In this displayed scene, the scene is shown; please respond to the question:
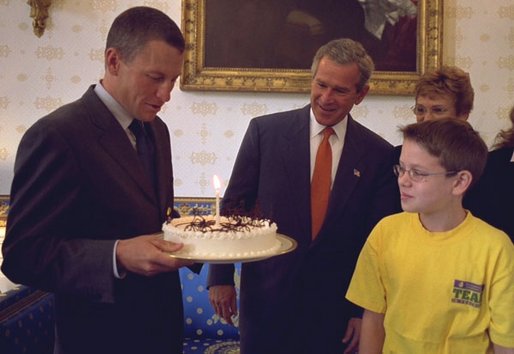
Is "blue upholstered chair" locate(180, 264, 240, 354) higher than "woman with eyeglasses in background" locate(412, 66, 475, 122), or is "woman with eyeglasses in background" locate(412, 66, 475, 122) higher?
"woman with eyeglasses in background" locate(412, 66, 475, 122)

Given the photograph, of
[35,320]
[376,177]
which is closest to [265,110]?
[376,177]

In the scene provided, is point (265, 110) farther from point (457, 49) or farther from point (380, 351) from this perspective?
point (380, 351)

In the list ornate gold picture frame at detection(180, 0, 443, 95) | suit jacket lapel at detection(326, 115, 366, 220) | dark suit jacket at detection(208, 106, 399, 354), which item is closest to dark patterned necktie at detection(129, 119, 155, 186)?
dark suit jacket at detection(208, 106, 399, 354)

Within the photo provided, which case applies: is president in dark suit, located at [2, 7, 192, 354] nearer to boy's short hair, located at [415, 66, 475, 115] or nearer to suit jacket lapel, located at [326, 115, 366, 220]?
suit jacket lapel, located at [326, 115, 366, 220]

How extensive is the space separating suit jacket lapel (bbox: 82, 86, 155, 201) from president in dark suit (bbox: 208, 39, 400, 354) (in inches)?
26.0

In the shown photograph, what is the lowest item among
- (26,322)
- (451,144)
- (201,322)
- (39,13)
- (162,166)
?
(201,322)

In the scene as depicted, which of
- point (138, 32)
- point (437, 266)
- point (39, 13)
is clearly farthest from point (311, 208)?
point (39, 13)

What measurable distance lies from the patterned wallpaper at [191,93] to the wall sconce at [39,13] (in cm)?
6

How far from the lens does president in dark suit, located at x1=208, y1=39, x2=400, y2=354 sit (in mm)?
2252

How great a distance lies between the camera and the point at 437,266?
1.71 m

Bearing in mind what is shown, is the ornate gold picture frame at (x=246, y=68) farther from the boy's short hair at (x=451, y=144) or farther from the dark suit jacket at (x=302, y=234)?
the boy's short hair at (x=451, y=144)

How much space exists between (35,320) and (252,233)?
4.75ft

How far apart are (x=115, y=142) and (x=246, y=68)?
2461 mm

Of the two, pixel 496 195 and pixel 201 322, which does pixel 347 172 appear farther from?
pixel 201 322
